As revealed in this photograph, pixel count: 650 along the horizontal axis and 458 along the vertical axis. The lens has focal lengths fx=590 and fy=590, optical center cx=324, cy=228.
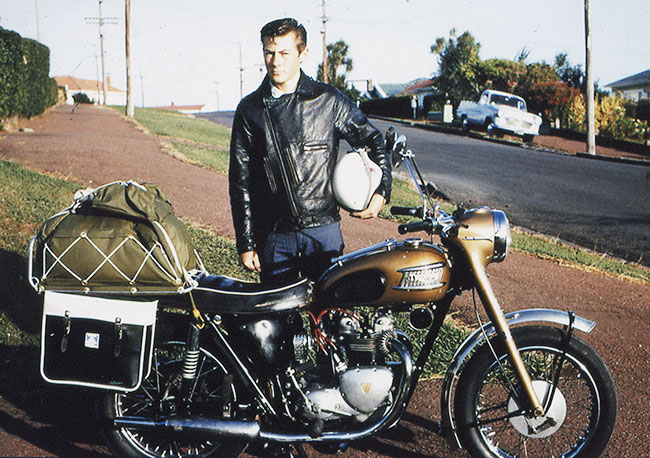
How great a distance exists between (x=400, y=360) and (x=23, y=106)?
16.6 meters

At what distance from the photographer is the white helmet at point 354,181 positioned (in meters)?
2.91

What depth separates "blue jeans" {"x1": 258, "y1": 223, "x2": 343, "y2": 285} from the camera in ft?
10.8

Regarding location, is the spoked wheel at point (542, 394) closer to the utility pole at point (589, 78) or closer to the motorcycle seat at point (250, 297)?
the motorcycle seat at point (250, 297)

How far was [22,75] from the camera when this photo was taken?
15.9 meters

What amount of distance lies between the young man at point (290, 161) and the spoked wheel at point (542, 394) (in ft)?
3.28

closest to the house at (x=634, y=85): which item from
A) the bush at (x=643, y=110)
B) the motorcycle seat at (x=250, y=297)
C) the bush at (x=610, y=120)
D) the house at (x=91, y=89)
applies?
the bush at (x=610, y=120)

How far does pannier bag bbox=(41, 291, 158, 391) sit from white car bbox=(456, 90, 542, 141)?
24.3m

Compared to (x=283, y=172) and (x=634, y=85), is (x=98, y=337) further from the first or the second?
(x=634, y=85)

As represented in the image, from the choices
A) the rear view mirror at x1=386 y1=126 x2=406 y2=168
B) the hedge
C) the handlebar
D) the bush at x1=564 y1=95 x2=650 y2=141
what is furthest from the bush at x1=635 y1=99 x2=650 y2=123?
the rear view mirror at x1=386 y1=126 x2=406 y2=168

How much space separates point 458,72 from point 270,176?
37.7 m

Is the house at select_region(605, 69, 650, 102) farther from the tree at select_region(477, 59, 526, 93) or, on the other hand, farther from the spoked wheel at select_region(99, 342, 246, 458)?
the spoked wheel at select_region(99, 342, 246, 458)

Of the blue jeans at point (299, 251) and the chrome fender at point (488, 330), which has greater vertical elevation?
the blue jeans at point (299, 251)

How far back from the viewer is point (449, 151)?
63.6 feet

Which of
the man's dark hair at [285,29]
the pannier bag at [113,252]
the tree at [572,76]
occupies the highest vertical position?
the tree at [572,76]
